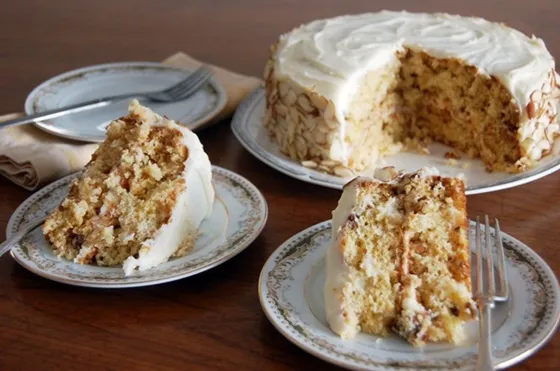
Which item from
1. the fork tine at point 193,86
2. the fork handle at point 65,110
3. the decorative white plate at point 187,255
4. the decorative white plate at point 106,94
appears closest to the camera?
the decorative white plate at point 187,255

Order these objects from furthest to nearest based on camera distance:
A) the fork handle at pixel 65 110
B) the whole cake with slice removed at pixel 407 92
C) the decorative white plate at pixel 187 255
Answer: the fork handle at pixel 65 110 < the whole cake with slice removed at pixel 407 92 < the decorative white plate at pixel 187 255

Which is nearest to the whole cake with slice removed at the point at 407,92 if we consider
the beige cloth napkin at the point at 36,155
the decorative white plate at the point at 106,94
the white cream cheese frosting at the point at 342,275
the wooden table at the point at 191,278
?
the wooden table at the point at 191,278

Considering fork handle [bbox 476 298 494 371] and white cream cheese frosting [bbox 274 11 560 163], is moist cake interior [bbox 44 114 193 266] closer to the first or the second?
white cream cheese frosting [bbox 274 11 560 163]

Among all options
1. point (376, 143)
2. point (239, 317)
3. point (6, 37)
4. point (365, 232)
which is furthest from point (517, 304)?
point (6, 37)

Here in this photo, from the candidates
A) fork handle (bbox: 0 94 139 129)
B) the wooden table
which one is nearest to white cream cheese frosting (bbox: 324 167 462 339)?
the wooden table

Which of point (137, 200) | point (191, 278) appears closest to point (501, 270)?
point (191, 278)

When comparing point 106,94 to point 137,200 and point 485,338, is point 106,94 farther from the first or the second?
point 485,338

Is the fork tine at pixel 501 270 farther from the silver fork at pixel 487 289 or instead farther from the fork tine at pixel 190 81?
the fork tine at pixel 190 81
